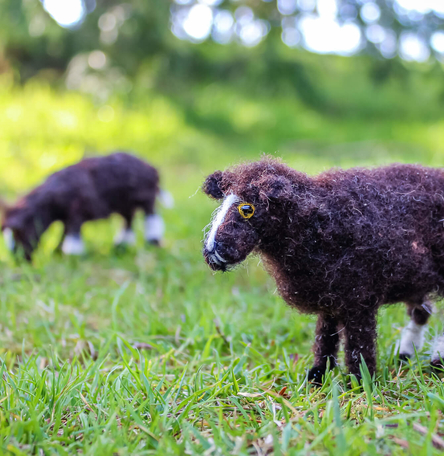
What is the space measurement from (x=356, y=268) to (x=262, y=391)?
0.61 metres

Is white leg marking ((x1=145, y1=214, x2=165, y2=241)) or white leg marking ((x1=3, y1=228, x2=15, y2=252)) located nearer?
white leg marking ((x1=3, y1=228, x2=15, y2=252))

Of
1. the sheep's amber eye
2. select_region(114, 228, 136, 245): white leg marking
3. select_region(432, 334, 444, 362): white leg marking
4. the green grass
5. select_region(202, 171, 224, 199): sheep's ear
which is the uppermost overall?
select_region(202, 171, 224, 199): sheep's ear

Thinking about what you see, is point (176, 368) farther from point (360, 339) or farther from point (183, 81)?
point (183, 81)

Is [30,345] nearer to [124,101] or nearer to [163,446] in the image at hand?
[163,446]

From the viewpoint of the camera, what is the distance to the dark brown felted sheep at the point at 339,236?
5.31ft

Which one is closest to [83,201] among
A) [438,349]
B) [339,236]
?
[339,236]

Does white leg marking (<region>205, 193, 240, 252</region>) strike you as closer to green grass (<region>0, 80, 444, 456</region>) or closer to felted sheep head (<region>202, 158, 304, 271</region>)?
felted sheep head (<region>202, 158, 304, 271</region>)

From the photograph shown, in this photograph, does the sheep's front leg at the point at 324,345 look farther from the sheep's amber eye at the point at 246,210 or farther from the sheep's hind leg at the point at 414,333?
the sheep's amber eye at the point at 246,210

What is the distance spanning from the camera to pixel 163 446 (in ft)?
4.69

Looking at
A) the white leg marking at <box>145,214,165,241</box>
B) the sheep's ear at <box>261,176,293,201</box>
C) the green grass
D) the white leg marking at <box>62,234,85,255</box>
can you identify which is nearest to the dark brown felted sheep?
the sheep's ear at <box>261,176,293,201</box>

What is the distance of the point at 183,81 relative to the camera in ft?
27.8

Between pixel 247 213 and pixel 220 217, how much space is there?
9 centimetres

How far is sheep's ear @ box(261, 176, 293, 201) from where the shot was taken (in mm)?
1593

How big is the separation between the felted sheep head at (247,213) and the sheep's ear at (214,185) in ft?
0.22
